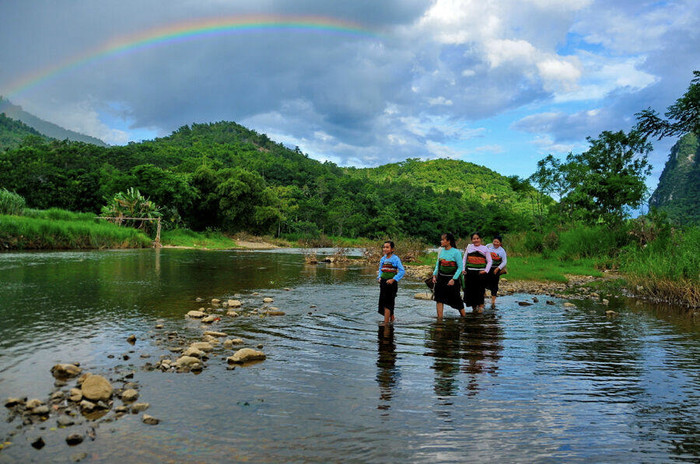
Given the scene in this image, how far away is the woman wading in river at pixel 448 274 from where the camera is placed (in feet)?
34.3

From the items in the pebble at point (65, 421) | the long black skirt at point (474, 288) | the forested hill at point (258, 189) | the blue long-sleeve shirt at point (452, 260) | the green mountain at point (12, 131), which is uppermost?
the green mountain at point (12, 131)

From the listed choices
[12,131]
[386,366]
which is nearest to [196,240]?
[386,366]

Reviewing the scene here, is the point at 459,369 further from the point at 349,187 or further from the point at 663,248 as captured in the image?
the point at 349,187

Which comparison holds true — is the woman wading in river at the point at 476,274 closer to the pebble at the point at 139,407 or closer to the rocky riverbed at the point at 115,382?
the rocky riverbed at the point at 115,382

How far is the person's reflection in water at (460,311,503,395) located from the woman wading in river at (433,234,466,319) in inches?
27.9

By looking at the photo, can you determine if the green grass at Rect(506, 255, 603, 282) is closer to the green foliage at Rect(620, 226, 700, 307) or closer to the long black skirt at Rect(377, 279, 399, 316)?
the green foliage at Rect(620, 226, 700, 307)

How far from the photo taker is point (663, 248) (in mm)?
18422

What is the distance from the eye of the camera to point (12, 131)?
403 feet

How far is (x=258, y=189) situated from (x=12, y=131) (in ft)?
315

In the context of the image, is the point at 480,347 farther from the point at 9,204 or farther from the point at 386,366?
the point at 9,204

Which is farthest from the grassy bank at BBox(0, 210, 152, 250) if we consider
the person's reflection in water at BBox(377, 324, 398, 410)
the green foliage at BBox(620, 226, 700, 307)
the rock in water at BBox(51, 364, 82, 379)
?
the green foliage at BBox(620, 226, 700, 307)

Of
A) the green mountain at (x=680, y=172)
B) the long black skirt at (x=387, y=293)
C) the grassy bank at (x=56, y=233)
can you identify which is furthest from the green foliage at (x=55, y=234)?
the green mountain at (x=680, y=172)

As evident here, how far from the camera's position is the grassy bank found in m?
32.7

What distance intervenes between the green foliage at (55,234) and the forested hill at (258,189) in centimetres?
1921
